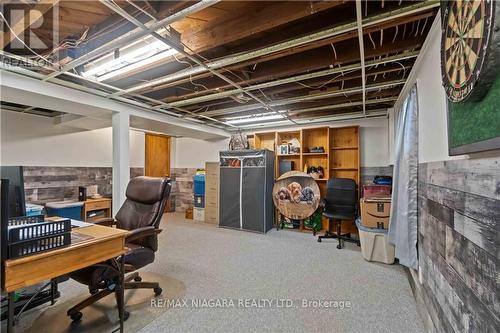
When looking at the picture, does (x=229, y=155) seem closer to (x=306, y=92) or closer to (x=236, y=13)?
(x=306, y=92)

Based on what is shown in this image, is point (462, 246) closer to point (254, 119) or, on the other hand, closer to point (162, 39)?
point (162, 39)

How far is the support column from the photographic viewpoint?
11.1 feet

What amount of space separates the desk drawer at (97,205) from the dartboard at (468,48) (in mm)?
5436

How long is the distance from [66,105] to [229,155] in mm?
2847

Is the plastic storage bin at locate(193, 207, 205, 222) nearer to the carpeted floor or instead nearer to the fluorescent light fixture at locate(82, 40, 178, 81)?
the carpeted floor

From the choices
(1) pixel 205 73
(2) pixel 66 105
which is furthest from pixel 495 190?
(2) pixel 66 105

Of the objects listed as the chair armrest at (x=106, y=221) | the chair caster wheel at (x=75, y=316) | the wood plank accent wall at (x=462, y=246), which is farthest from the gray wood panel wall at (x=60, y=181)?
the wood plank accent wall at (x=462, y=246)

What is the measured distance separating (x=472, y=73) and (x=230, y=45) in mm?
1839

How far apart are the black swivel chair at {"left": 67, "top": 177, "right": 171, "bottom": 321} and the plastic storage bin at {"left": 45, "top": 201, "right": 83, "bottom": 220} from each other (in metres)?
2.37

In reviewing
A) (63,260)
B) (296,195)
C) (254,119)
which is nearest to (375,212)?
(296,195)

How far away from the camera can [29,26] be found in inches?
72.2

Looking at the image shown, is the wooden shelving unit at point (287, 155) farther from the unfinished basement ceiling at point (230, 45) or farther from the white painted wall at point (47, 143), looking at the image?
the white painted wall at point (47, 143)

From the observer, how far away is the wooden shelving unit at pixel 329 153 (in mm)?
4621

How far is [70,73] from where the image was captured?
252 centimetres
